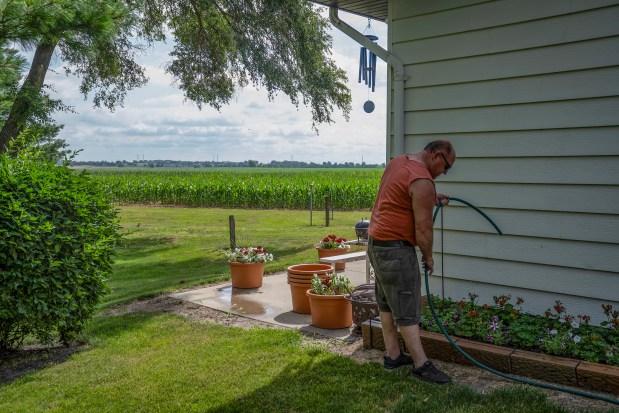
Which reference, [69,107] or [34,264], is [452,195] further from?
[69,107]

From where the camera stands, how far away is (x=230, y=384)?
3.95m

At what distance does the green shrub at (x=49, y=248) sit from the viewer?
169 inches

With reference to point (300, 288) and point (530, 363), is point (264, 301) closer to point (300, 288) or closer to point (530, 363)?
point (300, 288)

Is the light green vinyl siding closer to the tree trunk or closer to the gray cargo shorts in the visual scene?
the gray cargo shorts

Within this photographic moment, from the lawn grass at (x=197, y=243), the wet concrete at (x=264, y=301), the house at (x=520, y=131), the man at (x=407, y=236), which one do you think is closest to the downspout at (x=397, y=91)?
the house at (x=520, y=131)

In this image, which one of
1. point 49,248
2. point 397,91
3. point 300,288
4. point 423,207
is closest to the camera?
point 423,207

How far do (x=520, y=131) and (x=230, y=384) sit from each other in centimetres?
296

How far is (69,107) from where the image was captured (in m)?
9.44

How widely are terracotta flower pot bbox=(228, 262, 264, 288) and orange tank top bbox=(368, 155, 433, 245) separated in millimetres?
3662

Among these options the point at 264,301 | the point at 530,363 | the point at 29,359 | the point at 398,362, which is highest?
the point at 530,363

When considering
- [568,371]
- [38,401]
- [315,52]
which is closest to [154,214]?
[315,52]

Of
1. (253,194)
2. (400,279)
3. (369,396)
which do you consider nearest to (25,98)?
(400,279)

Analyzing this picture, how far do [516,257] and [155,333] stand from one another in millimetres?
3425

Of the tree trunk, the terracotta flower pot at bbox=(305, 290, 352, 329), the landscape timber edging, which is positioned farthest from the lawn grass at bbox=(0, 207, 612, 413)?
the tree trunk
